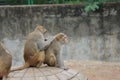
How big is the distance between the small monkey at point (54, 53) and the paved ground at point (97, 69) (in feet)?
8.47

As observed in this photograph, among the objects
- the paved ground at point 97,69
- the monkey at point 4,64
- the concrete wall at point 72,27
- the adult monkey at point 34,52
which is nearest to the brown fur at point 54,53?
the adult monkey at point 34,52

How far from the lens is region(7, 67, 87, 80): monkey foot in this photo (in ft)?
20.5

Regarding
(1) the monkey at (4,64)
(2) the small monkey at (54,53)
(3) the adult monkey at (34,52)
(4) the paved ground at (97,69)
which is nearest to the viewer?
(1) the monkey at (4,64)

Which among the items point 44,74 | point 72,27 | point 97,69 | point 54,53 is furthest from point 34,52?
point 72,27

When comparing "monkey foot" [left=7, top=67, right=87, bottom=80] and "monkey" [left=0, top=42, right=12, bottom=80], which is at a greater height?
"monkey" [left=0, top=42, right=12, bottom=80]

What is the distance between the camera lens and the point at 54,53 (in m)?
6.96

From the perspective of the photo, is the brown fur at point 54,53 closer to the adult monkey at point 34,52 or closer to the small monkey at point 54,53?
the small monkey at point 54,53

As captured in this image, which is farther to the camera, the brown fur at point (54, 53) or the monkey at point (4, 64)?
the brown fur at point (54, 53)

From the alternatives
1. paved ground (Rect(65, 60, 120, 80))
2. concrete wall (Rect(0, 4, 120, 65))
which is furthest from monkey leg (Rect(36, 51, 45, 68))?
concrete wall (Rect(0, 4, 120, 65))

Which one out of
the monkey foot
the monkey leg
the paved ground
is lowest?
the paved ground

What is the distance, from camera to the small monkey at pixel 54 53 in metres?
6.89

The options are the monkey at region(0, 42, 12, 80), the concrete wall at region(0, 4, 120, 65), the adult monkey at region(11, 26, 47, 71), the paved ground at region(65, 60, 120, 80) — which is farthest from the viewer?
the concrete wall at region(0, 4, 120, 65)

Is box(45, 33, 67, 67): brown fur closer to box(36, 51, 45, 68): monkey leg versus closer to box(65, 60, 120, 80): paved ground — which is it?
box(36, 51, 45, 68): monkey leg

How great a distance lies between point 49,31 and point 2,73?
569 centimetres
